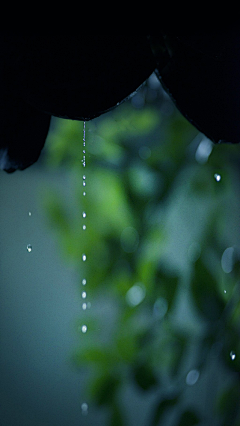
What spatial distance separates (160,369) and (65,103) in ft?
1.70

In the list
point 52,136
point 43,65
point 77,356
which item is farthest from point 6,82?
point 77,356

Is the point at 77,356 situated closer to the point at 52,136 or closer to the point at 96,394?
the point at 96,394

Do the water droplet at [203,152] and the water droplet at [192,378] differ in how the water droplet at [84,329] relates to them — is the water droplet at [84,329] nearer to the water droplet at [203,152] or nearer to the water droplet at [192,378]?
the water droplet at [192,378]

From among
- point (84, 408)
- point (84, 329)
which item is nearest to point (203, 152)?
point (84, 329)

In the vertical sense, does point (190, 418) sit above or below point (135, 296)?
below

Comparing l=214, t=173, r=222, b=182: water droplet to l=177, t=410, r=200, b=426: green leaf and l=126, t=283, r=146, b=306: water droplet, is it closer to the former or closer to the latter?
l=126, t=283, r=146, b=306: water droplet

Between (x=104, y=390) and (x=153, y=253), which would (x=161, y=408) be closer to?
(x=104, y=390)

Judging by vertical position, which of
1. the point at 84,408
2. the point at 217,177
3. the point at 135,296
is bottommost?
the point at 84,408

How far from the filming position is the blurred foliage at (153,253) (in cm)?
63

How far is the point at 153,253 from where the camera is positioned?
2.15 ft

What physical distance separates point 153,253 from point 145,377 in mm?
237

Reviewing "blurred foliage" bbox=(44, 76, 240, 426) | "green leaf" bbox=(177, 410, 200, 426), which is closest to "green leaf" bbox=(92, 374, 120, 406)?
"blurred foliage" bbox=(44, 76, 240, 426)

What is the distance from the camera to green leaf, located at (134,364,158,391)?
0.63 metres

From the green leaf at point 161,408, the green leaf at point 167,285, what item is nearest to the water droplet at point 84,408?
the green leaf at point 161,408
